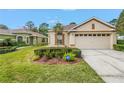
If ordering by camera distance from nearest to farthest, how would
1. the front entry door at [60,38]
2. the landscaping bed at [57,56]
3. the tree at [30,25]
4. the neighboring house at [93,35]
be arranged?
the landscaping bed at [57,56]
the neighboring house at [93,35]
the front entry door at [60,38]
the tree at [30,25]

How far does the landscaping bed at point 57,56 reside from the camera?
12156 millimetres

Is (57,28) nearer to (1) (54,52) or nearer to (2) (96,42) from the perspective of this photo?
(2) (96,42)

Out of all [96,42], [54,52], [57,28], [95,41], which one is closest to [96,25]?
[95,41]

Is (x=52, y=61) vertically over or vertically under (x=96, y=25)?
under

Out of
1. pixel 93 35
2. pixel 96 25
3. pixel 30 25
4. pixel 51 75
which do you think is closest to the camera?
pixel 51 75

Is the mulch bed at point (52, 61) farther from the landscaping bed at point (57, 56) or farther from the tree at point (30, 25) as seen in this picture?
the tree at point (30, 25)

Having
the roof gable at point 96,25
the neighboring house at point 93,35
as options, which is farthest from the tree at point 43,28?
the roof gable at point 96,25

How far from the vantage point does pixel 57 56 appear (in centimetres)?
1309

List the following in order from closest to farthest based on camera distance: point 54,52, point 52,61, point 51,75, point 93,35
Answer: point 51,75 < point 52,61 < point 54,52 < point 93,35

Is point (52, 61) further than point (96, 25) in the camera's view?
No

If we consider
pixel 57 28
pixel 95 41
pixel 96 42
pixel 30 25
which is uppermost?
pixel 30 25

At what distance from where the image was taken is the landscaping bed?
12.2m

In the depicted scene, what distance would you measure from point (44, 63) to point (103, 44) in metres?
14.3

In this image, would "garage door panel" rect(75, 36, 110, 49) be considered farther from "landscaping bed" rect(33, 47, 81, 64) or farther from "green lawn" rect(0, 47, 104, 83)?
"green lawn" rect(0, 47, 104, 83)
